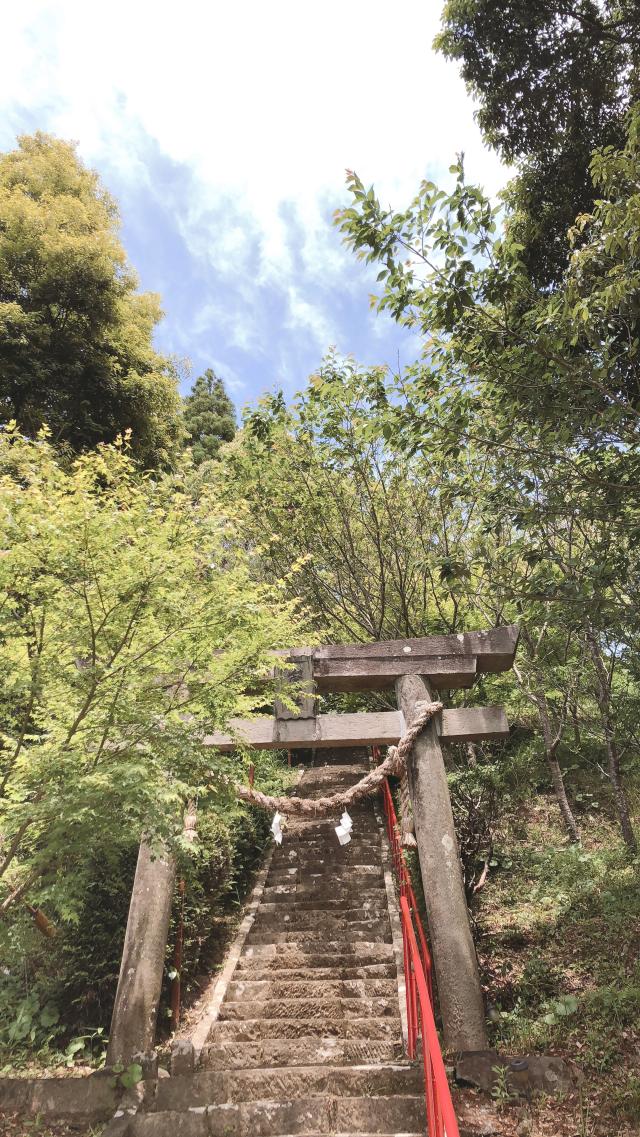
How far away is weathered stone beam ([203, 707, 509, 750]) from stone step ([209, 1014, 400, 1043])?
263cm

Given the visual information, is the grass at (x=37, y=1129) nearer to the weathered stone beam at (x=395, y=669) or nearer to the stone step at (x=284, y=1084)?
the stone step at (x=284, y=1084)

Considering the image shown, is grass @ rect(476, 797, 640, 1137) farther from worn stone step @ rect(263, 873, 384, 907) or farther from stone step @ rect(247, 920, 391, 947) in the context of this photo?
worn stone step @ rect(263, 873, 384, 907)

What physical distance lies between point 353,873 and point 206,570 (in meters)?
6.27

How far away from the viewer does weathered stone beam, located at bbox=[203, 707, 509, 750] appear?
20.5ft

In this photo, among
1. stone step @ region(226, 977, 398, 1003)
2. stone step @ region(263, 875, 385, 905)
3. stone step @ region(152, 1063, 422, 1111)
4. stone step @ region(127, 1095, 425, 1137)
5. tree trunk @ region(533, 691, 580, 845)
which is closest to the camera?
stone step @ region(127, 1095, 425, 1137)

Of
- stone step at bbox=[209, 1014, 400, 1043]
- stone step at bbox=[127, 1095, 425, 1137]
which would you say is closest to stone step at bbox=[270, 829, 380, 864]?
stone step at bbox=[209, 1014, 400, 1043]

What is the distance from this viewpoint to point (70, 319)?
10703 millimetres

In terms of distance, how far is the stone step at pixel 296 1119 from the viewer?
3924mm

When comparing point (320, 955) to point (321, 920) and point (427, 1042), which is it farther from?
point (427, 1042)

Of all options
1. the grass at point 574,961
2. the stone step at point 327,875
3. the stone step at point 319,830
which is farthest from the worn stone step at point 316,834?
the grass at point 574,961

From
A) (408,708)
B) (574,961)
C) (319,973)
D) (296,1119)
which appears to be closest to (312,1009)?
(319,973)

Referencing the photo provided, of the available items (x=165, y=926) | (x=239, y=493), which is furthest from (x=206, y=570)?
(x=239, y=493)

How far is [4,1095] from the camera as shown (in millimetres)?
4828

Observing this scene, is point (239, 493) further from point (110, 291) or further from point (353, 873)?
point (353, 873)
